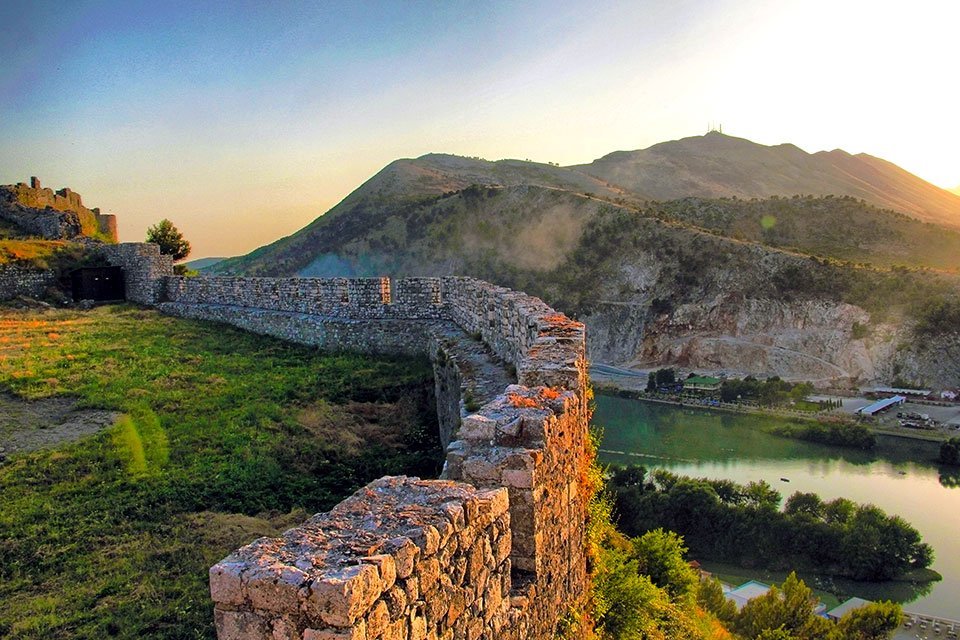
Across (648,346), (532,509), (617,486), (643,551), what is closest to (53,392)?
(532,509)

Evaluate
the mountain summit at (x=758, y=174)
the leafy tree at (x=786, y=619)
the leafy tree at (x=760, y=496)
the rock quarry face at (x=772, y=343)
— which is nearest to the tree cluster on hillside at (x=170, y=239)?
the leafy tree at (x=786, y=619)

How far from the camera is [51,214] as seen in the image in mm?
21156

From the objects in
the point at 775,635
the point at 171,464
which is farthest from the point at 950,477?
the point at 171,464

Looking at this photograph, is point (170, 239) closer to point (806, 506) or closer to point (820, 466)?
point (806, 506)

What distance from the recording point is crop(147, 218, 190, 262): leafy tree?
22.5 m

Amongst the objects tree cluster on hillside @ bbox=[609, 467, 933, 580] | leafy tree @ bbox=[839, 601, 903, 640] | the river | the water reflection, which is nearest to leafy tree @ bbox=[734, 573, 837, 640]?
leafy tree @ bbox=[839, 601, 903, 640]

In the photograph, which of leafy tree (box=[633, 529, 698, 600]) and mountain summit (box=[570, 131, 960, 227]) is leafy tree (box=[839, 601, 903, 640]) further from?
mountain summit (box=[570, 131, 960, 227])

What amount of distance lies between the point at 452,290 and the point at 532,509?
9.62 metres

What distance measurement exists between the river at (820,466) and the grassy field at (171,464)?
86.3 feet

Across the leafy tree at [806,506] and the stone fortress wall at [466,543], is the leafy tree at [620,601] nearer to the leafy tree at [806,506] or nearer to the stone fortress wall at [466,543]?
the stone fortress wall at [466,543]

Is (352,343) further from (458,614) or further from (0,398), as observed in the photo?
(458,614)

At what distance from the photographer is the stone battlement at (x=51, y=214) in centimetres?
2091

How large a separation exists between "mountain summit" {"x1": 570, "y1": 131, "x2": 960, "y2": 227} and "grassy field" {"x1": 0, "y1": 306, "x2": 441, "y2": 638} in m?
122

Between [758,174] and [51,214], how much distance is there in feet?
476
